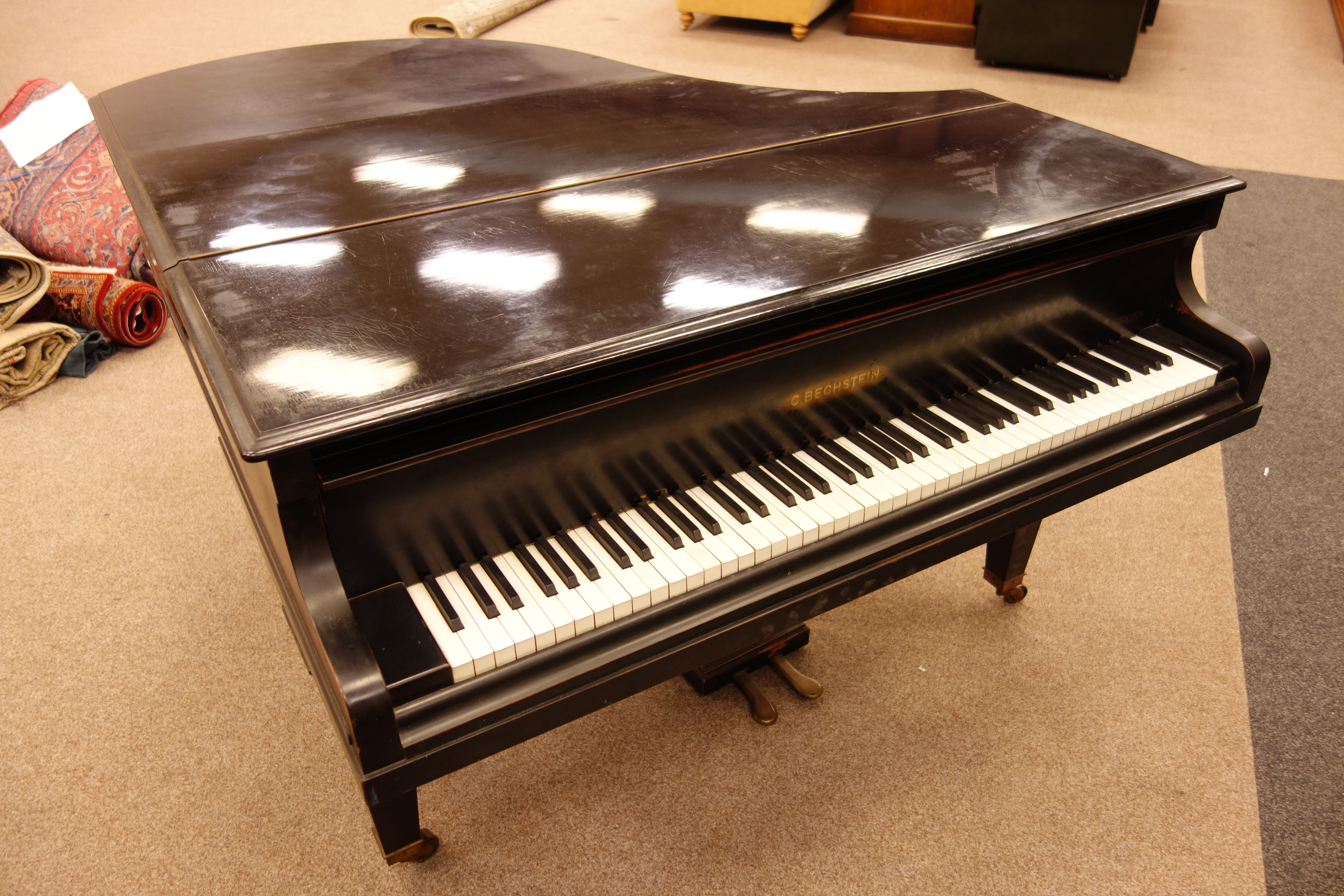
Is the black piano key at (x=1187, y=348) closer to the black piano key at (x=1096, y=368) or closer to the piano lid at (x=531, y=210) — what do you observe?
the black piano key at (x=1096, y=368)

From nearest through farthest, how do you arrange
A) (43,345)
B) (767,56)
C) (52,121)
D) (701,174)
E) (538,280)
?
(538,280), (701,174), (43,345), (52,121), (767,56)

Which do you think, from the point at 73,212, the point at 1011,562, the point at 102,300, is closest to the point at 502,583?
the point at 1011,562

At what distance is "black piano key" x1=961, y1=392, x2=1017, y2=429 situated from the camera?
1723 millimetres

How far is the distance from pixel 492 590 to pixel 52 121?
153 inches

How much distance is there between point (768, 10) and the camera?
653 cm

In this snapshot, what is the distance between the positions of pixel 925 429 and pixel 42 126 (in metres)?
4.13

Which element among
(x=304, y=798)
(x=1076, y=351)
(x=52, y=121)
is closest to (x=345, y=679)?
(x=304, y=798)

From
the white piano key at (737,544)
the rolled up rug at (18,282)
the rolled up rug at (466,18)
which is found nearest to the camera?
the white piano key at (737,544)

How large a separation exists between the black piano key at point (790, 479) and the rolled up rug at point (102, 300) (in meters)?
3.03

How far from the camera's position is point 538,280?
1505 millimetres

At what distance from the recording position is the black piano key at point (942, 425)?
1679 mm

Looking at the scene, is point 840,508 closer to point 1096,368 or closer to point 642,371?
point 642,371

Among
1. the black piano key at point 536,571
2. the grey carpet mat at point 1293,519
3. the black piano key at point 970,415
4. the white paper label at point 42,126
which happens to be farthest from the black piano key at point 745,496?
the white paper label at point 42,126

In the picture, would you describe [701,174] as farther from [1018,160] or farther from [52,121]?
[52,121]
